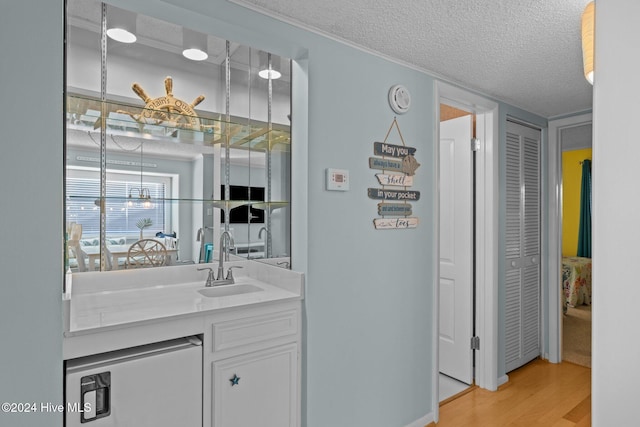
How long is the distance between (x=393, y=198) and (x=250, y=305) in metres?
1.12

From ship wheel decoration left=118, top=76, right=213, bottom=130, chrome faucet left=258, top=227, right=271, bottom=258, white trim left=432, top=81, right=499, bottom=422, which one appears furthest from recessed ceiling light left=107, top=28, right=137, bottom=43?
white trim left=432, top=81, right=499, bottom=422

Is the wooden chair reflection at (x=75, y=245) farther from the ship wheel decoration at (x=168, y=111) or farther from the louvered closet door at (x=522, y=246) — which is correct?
the louvered closet door at (x=522, y=246)

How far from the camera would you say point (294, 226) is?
196 centimetres

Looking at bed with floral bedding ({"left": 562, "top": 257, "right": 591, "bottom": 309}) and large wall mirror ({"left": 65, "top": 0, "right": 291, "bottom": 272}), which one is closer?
large wall mirror ({"left": 65, "top": 0, "right": 291, "bottom": 272})

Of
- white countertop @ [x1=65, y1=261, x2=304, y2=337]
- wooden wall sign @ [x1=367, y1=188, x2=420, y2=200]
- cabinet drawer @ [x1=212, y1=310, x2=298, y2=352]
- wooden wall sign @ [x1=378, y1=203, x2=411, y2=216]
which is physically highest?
wooden wall sign @ [x1=367, y1=188, x2=420, y2=200]

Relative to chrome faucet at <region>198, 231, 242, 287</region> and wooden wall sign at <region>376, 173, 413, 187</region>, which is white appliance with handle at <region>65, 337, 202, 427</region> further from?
wooden wall sign at <region>376, 173, 413, 187</region>

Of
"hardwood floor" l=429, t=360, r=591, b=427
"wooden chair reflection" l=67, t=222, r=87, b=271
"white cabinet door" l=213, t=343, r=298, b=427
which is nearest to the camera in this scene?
"white cabinet door" l=213, t=343, r=298, b=427

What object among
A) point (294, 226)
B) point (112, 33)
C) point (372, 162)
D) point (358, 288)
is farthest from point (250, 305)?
point (112, 33)

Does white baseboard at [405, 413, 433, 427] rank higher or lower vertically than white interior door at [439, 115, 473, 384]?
lower

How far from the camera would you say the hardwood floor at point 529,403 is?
2504mm

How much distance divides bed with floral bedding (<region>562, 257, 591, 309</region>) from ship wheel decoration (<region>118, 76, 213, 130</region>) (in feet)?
18.1

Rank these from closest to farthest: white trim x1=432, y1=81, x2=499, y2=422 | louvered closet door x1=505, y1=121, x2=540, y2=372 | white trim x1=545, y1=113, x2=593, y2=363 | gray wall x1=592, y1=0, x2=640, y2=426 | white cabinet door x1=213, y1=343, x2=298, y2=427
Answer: gray wall x1=592, y1=0, x2=640, y2=426 < white cabinet door x1=213, y1=343, x2=298, y2=427 < white trim x1=432, y1=81, x2=499, y2=422 < louvered closet door x1=505, y1=121, x2=540, y2=372 < white trim x1=545, y1=113, x2=593, y2=363

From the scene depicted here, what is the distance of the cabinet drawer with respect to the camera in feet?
5.20
